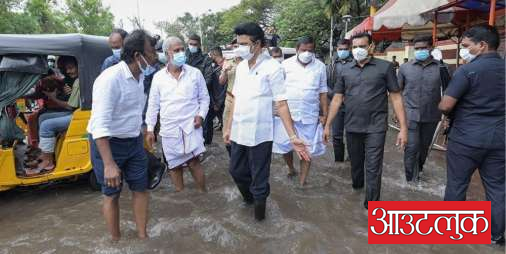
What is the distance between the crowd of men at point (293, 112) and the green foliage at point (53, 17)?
22994 mm

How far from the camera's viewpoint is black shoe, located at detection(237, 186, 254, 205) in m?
4.02

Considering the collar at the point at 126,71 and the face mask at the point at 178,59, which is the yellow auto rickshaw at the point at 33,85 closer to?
the face mask at the point at 178,59

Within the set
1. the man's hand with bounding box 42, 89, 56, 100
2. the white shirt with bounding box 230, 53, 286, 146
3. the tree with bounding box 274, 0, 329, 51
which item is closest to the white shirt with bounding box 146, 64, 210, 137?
the white shirt with bounding box 230, 53, 286, 146

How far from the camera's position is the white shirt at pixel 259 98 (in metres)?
3.50

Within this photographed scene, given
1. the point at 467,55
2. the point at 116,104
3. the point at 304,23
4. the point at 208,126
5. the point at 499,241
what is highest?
the point at 304,23

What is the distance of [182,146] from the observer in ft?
14.3

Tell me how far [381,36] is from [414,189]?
9.42 m

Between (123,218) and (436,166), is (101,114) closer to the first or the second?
(123,218)

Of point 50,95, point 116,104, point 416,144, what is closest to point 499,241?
point 416,144

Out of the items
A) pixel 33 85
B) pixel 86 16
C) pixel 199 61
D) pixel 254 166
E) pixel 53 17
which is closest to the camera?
pixel 254 166

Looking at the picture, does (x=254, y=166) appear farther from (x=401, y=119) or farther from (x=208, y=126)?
(x=208, y=126)

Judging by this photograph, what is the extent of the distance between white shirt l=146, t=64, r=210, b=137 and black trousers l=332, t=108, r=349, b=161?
2.21 m

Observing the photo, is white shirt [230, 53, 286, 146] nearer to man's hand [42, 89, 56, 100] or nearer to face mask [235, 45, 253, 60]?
face mask [235, 45, 253, 60]

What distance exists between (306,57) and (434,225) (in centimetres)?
235
